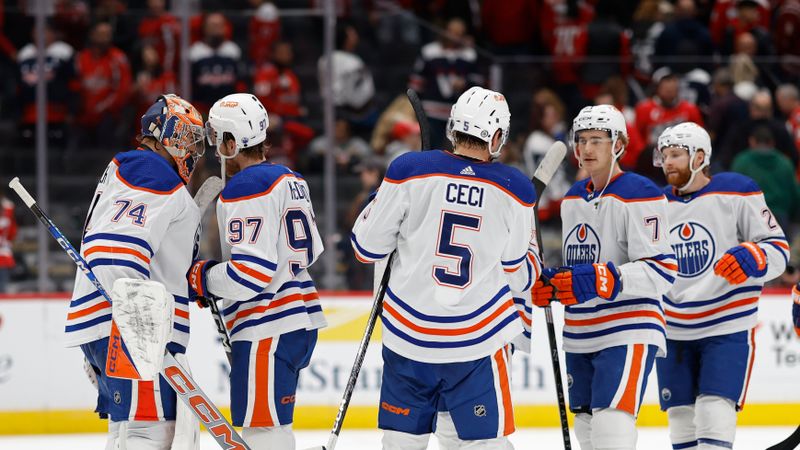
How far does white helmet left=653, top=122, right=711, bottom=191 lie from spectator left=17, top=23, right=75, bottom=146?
3838 millimetres

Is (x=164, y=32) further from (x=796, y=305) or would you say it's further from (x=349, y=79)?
(x=796, y=305)

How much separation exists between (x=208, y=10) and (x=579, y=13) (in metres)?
2.71

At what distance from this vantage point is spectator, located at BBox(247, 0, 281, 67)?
23.3 feet

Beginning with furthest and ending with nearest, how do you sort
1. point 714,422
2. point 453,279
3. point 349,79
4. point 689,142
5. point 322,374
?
point 349,79, point 322,374, point 689,142, point 714,422, point 453,279

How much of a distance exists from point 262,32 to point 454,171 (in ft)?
13.4

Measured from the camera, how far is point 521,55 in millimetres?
8148

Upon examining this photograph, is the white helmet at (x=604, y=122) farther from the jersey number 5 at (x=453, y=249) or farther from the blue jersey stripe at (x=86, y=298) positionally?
the blue jersey stripe at (x=86, y=298)

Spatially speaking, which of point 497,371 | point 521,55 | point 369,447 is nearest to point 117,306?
point 497,371

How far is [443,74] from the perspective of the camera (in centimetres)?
722

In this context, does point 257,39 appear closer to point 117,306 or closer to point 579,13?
point 579,13

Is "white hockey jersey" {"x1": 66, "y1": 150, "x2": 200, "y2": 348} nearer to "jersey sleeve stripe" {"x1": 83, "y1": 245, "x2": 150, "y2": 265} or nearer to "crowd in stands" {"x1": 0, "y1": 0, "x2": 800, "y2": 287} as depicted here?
"jersey sleeve stripe" {"x1": 83, "y1": 245, "x2": 150, "y2": 265}

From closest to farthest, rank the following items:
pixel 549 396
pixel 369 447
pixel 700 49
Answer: pixel 369 447 → pixel 549 396 → pixel 700 49

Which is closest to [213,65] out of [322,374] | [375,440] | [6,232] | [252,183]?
[6,232]

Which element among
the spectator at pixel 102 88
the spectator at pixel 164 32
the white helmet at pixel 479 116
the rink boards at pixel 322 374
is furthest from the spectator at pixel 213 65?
the white helmet at pixel 479 116
